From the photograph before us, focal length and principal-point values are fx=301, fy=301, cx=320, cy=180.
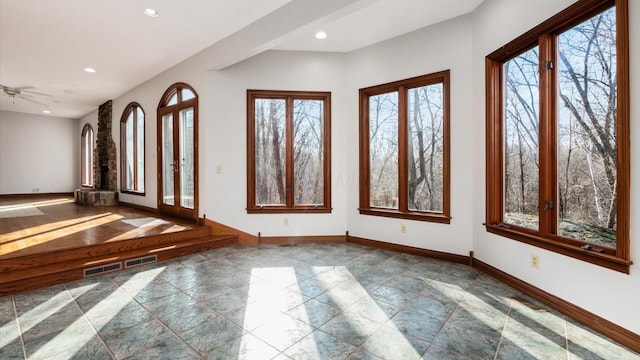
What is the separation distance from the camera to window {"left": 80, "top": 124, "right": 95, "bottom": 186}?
9312 millimetres

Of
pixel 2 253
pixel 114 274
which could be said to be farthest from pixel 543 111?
pixel 2 253

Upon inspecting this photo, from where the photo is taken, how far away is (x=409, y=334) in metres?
2.07

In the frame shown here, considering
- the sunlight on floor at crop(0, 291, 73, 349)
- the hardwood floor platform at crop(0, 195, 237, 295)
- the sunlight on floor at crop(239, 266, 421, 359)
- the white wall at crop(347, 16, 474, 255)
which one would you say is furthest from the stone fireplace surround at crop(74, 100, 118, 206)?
the white wall at crop(347, 16, 474, 255)

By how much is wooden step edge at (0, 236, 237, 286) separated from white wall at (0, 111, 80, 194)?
8481mm

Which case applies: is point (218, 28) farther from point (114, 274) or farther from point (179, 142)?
point (114, 274)

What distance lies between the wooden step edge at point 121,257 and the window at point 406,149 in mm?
2213

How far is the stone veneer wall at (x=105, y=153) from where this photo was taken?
7.25 m

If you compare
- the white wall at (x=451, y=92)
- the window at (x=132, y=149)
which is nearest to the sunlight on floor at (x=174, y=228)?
the window at (x=132, y=149)

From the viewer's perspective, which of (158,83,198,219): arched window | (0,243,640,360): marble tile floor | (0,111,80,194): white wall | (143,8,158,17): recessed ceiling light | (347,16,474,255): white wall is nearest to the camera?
(0,243,640,360): marble tile floor

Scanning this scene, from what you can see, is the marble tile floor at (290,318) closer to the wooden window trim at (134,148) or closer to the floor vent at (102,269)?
the floor vent at (102,269)

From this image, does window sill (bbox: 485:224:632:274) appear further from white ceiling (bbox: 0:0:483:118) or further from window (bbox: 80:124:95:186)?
window (bbox: 80:124:95:186)

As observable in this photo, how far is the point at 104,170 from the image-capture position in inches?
305

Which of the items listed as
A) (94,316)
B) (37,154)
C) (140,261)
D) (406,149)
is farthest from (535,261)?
(37,154)

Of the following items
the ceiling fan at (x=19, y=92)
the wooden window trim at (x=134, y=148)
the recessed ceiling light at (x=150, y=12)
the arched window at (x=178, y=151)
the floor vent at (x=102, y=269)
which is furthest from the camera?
the ceiling fan at (x=19, y=92)
